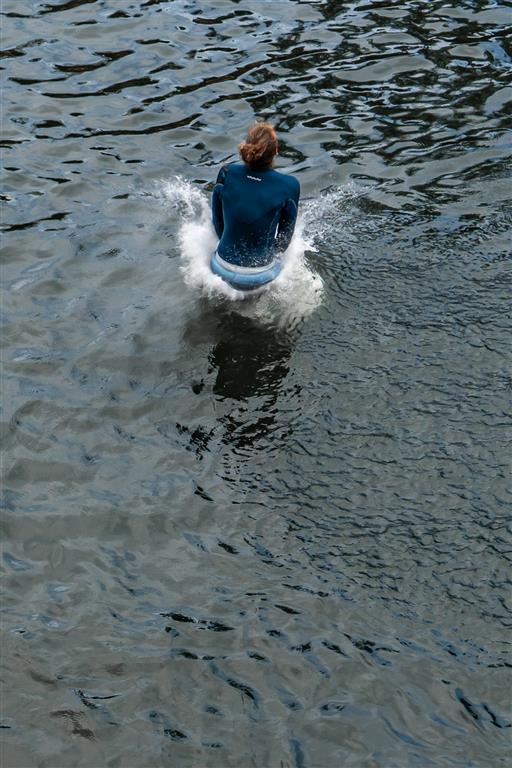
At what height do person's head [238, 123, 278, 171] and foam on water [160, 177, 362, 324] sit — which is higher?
person's head [238, 123, 278, 171]

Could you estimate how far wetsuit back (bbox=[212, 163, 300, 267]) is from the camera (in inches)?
348

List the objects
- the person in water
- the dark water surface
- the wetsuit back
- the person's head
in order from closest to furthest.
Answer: the dark water surface < the person's head < the person in water < the wetsuit back

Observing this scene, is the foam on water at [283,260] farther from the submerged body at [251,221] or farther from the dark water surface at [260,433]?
the submerged body at [251,221]

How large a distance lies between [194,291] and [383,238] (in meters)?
2.01

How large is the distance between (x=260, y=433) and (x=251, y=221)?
189cm

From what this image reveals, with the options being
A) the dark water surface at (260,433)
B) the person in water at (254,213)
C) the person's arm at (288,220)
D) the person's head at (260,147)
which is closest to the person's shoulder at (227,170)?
the person in water at (254,213)

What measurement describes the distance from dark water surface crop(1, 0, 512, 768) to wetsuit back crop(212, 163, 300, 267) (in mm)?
592

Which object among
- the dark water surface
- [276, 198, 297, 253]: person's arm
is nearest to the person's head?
[276, 198, 297, 253]: person's arm

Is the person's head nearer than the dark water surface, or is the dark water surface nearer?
the dark water surface

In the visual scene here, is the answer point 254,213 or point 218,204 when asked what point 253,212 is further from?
point 218,204

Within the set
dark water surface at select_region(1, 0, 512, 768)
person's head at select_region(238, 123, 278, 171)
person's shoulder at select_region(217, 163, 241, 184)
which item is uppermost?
person's head at select_region(238, 123, 278, 171)

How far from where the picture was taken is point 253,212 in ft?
29.2

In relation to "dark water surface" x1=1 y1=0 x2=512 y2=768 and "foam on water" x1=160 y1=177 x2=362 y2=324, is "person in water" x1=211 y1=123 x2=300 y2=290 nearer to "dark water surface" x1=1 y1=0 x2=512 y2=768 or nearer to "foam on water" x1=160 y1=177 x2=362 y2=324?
"foam on water" x1=160 y1=177 x2=362 y2=324

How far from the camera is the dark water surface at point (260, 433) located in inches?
250
